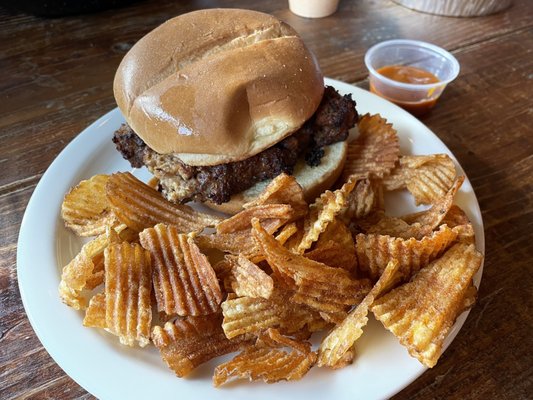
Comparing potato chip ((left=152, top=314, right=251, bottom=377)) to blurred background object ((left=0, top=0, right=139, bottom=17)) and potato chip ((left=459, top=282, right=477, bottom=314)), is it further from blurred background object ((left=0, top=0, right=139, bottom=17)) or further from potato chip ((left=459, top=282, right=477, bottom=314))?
blurred background object ((left=0, top=0, right=139, bottom=17))

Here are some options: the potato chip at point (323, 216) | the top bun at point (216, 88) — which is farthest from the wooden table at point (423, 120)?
the top bun at point (216, 88)

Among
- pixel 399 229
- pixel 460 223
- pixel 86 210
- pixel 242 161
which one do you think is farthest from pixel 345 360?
pixel 86 210

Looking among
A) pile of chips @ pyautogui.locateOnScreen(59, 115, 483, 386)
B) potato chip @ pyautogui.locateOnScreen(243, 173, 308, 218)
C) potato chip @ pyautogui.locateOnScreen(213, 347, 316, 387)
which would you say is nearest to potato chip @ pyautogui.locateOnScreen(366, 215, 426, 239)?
pile of chips @ pyautogui.locateOnScreen(59, 115, 483, 386)

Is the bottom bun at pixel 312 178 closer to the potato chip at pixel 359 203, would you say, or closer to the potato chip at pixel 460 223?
the potato chip at pixel 359 203

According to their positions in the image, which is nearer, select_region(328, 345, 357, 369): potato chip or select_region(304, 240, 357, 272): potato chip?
select_region(328, 345, 357, 369): potato chip

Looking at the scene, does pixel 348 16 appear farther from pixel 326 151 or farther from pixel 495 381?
pixel 495 381

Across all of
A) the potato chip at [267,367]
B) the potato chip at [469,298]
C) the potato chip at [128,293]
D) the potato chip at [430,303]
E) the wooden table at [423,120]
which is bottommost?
the wooden table at [423,120]

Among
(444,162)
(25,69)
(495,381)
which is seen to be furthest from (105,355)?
(25,69)
